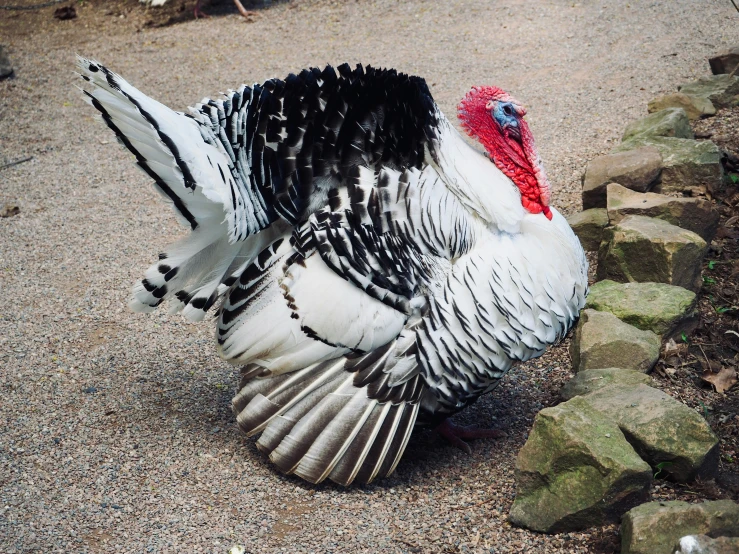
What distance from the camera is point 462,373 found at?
3502 mm

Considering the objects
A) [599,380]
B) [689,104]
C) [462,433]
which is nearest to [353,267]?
[462,433]

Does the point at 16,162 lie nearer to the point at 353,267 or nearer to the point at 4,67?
the point at 4,67

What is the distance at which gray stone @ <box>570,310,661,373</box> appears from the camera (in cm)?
425

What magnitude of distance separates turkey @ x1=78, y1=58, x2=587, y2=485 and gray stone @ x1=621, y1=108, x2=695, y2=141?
3.23m

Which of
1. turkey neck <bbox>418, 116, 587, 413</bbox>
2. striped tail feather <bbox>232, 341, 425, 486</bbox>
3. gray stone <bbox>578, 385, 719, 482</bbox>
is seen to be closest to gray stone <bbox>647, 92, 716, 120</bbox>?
turkey neck <bbox>418, 116, 587, 413</bbox>

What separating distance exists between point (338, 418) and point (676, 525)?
4.59 feet

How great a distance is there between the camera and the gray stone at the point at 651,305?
4473 millimetres

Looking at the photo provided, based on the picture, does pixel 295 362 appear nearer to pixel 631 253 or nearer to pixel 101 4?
pixel 631 253

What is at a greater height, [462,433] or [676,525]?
[676,525]

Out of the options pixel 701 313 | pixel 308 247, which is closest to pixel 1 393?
pixel 308 247

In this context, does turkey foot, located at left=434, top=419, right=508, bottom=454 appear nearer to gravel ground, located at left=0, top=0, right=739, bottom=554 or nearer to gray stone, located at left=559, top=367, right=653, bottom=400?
gravel ground, located at left=0, top=0, right=739, bottom=554

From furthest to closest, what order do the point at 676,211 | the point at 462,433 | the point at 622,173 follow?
the point at 622,173 < the point at 676,211 < the point at 462,433

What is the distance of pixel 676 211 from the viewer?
205 inches

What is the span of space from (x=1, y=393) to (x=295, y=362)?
1.86 m
